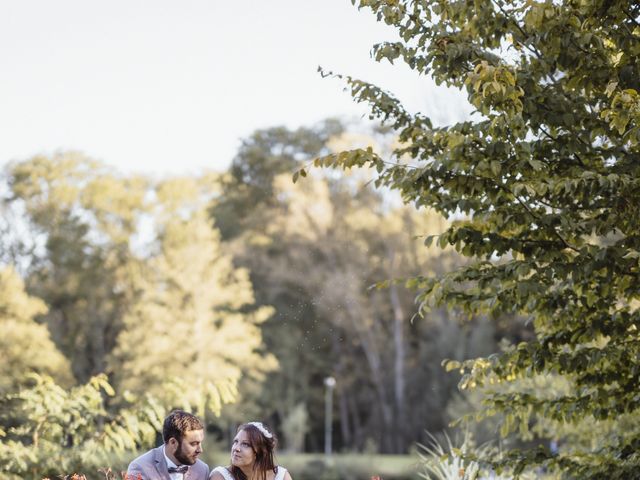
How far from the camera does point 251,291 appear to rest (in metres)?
44.6

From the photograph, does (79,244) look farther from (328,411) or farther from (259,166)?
(328,411)

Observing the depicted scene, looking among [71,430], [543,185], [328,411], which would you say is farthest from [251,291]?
[543,185]

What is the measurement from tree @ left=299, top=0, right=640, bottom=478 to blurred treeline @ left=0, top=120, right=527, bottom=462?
96.6 feet

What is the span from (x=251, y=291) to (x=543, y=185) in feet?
124

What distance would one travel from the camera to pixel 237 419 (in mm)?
45250

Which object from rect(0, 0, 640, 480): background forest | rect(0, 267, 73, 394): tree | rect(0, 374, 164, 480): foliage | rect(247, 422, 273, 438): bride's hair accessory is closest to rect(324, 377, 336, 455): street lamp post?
rect(0, 0, 640, 480): background forest

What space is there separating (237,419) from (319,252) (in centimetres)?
906

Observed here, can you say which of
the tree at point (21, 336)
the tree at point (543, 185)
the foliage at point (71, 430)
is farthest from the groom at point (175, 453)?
the tree at point (21, 336)

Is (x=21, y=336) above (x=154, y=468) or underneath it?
above

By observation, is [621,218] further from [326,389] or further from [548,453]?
[326,389]

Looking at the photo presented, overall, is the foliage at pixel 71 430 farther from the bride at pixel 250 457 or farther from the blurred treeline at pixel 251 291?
the blurred treeline at pixel 251 291

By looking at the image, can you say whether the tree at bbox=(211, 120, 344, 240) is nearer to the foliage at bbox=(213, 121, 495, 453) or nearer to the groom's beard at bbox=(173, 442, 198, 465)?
the foliage at bbox=(213, 121, 495, 453)

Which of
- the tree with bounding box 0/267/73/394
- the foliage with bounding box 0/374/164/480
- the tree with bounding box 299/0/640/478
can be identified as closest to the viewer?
the tree with bounding box 299/0/640/478

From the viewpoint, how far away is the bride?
20.2 ft
